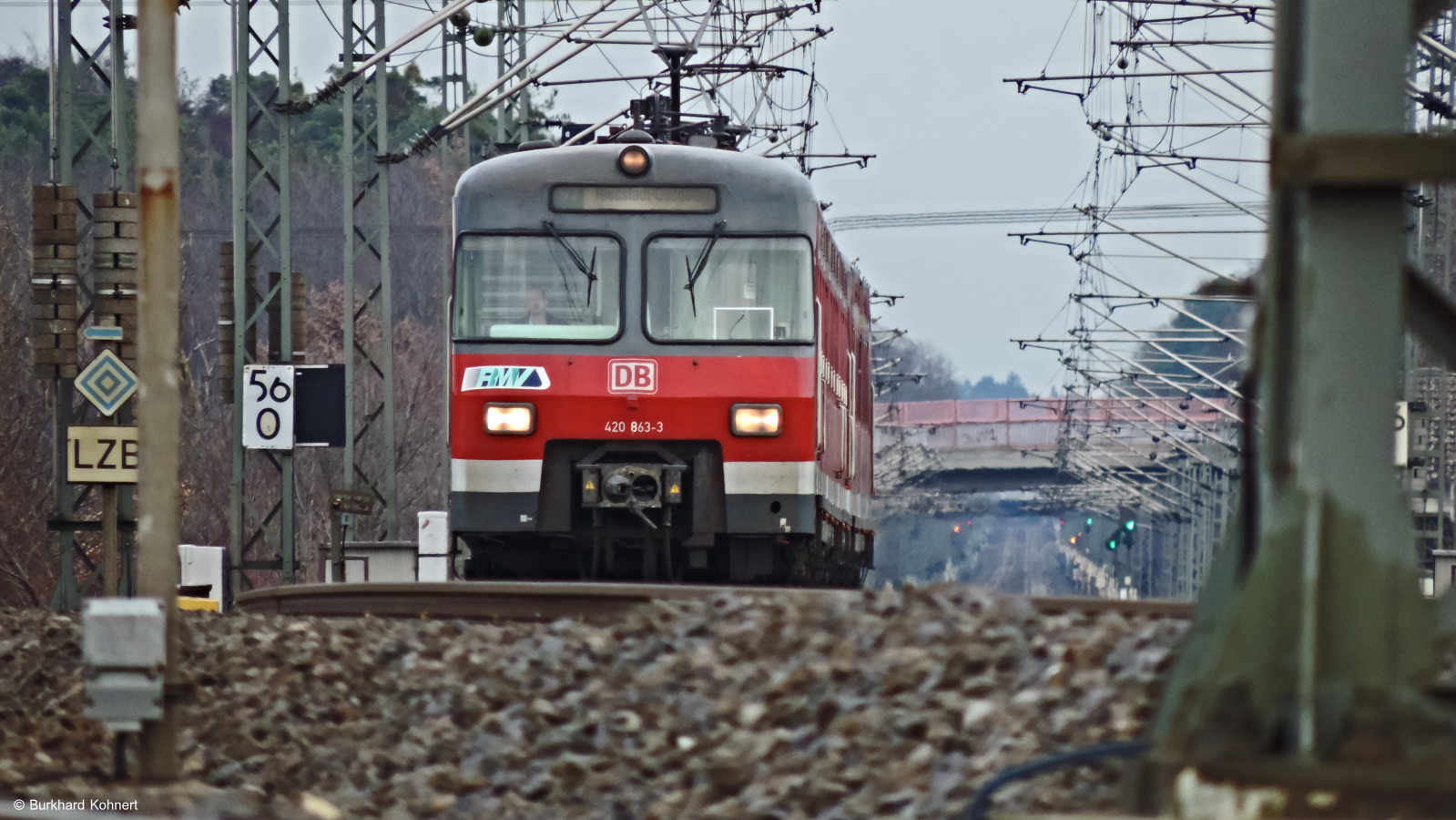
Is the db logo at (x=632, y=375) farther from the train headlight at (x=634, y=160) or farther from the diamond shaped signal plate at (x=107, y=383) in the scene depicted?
→ the diamond shaped signal plate at (x=107, y=383)

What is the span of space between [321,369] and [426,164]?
46984 millimetres

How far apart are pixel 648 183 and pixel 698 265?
0.62 meters

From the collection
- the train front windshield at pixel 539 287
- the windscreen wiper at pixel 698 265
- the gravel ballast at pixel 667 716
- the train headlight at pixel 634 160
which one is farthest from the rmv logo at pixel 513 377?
the gravel ballast at pixel 667 716

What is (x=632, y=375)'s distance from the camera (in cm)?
1215

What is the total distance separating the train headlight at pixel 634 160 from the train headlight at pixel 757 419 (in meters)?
1.65

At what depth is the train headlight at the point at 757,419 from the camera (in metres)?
12.1

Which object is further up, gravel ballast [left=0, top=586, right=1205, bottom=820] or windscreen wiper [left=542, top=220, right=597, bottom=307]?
windscreen wiper [left=542, top=220, right=597, bottom=307]

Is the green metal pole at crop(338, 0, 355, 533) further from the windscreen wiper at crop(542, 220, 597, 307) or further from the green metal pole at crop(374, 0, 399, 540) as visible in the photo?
the windscreen wiper at crop(542, 220, 597, 307)

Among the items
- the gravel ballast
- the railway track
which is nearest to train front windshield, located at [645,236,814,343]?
the railway track

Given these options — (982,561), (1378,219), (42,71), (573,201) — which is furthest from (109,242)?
(982,561)

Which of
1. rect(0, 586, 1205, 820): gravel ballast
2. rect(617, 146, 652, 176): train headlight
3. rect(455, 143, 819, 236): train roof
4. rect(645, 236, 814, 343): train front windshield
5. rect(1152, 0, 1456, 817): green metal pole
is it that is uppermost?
rect(617, 146, 652, 176): train headlight

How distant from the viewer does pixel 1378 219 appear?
4.37 metres

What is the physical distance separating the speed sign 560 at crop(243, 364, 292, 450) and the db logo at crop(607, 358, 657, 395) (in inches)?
300

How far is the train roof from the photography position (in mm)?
12266
